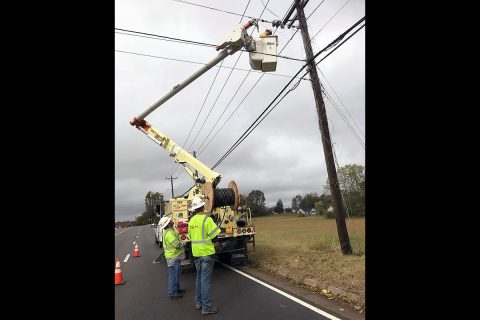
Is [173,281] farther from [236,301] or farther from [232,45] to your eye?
[232,45]

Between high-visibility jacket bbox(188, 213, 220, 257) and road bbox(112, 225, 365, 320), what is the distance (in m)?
1.15

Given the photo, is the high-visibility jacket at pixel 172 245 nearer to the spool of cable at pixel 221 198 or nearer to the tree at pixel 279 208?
the spool of cable at pixel 221 198

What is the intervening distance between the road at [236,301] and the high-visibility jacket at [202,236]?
1.15 metres

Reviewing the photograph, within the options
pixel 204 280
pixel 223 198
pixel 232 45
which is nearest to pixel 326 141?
pixel 223 198

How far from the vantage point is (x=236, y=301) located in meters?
7.45

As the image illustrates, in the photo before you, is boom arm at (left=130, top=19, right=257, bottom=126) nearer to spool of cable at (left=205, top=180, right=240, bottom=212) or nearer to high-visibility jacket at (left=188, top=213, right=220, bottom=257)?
spool of cable at (left=205, top=180, right=240, bottom=212)

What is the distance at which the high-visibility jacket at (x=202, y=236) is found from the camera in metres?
6.93

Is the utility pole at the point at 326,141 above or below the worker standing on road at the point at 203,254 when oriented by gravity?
above

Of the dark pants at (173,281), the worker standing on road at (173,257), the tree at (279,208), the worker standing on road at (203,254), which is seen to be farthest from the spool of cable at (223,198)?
the tree at (279,208)

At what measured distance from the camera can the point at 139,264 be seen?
15.1 m

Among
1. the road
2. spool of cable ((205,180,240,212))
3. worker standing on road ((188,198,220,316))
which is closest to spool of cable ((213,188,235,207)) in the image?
spool of cable ((205,180,240,212))
